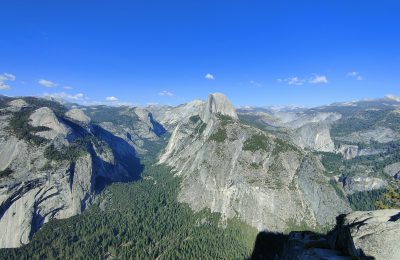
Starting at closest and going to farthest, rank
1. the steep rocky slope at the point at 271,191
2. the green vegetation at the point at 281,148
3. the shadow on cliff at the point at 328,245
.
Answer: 1. the shadow on cliff at the point at 328,245
2. the steep rocky slope at the point at 271,191
3. the green vegetation at the point at 281,148

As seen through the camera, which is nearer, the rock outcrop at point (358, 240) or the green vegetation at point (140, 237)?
the rock outcrop at point (358, 240)

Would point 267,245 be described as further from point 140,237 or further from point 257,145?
point 257,145

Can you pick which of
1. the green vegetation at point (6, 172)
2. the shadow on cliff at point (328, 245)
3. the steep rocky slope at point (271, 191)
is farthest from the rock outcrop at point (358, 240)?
the green vegetation at point (6, 172)

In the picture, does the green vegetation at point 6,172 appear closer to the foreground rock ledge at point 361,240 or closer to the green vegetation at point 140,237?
the green vegetation at point 140,237

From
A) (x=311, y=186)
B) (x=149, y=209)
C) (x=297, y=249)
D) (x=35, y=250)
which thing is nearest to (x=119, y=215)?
(x=149, y=209)

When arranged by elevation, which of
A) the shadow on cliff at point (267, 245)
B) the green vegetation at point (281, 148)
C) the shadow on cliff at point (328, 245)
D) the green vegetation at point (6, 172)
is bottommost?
the shadow on cliff at point (267, 245)

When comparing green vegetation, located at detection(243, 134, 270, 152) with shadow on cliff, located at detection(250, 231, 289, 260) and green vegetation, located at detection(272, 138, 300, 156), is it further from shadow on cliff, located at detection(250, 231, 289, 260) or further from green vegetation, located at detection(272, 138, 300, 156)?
shadow on cliff, located at detection(250, 231, 289, 260)

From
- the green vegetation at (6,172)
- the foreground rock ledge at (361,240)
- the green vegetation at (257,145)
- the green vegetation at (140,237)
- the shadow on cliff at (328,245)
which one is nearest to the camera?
the foreground rock ledge at (361,240)

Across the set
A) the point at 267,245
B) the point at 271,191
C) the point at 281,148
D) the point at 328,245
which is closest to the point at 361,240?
the point at 328,245

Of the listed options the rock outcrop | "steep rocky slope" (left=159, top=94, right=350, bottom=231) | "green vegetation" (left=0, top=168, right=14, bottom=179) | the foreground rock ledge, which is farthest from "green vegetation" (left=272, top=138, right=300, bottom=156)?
"green vegetation" (left=0, top=168, right=14, bottom=179)
